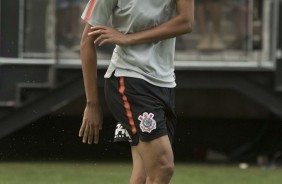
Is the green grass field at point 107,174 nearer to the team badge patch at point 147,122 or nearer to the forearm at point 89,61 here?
the forearm at point 89,61

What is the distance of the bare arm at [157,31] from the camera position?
5.46 m

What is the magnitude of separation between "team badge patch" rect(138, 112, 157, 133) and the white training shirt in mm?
203

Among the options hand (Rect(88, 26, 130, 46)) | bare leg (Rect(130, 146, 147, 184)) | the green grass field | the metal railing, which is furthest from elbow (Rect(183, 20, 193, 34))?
the metal railing

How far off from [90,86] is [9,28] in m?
7.98

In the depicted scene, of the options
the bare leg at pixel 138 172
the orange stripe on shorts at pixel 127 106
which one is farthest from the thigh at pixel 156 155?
the bare leg at pixel 138 172

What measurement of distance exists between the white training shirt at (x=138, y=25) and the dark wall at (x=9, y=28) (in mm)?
7921

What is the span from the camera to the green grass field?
11516 millimetres

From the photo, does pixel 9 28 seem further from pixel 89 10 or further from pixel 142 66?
pixel 142 66

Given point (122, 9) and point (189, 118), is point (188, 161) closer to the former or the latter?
point (189, 118)

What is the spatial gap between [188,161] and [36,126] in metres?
2.19

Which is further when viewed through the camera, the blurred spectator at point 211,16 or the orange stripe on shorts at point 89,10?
the blurred spectator at point 211,16

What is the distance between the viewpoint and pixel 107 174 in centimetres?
1227

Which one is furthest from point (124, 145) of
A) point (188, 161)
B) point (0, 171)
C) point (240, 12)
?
point (188, 161)

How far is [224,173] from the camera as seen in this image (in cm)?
1276
